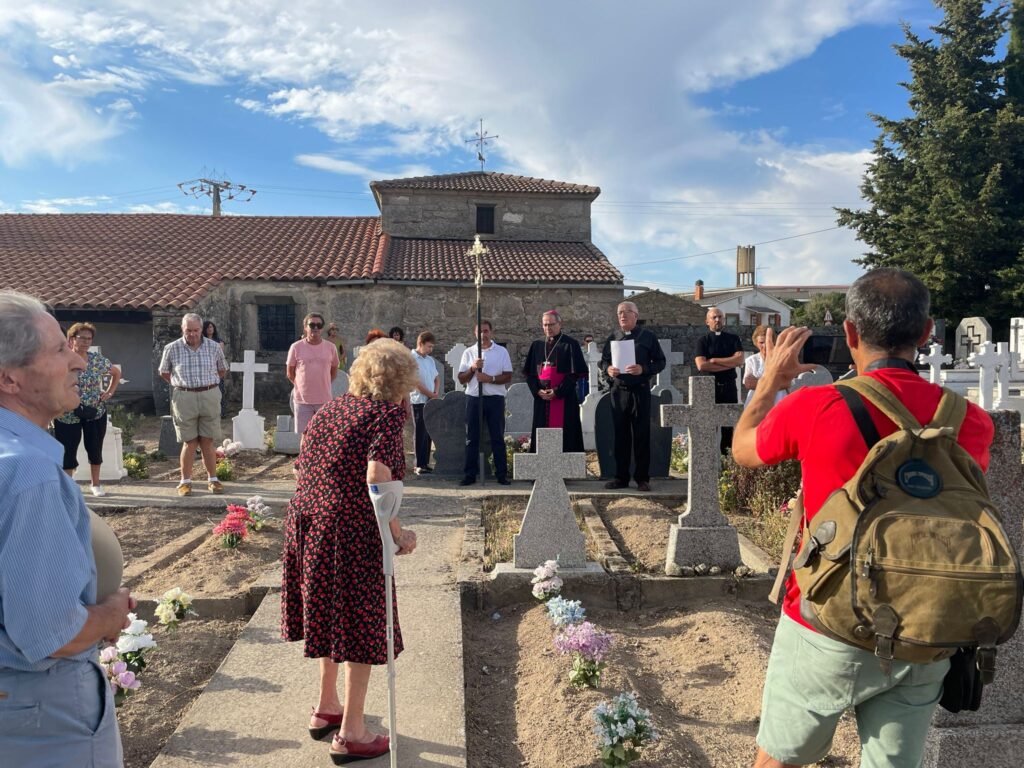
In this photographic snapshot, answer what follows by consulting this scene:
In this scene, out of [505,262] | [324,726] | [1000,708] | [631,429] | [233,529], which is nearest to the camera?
[1000,708]

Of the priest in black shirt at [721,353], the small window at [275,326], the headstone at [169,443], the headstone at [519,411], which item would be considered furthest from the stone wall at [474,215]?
the priest in black shirt at [721,353]

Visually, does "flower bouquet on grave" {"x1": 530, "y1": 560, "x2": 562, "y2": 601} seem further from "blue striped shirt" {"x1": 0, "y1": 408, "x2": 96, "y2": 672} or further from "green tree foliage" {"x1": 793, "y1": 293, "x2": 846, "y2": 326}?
"green tree foliage" {"x1": 793, "y1": 293, "x2": 846, "y2": 326}

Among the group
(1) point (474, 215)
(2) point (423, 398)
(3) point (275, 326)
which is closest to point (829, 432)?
(2) point (423, 398)

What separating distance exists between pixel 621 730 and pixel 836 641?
3.69 ft

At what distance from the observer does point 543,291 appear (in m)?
16.5

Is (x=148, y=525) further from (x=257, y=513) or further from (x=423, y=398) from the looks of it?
(x=423, y=398)

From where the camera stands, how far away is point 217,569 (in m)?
4.73

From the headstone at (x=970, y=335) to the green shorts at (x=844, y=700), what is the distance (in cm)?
2161

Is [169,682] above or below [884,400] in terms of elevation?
below

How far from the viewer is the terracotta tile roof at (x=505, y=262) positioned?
16.3 meters

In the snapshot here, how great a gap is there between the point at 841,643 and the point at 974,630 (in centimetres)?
28

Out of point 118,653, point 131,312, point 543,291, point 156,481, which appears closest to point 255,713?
point 118,653

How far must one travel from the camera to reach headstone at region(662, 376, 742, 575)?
4.51 meters

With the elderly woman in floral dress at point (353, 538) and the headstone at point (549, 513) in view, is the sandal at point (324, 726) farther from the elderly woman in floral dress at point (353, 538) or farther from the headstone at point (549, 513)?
the headstone at point (549, 513)
